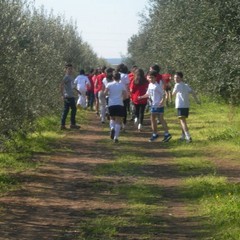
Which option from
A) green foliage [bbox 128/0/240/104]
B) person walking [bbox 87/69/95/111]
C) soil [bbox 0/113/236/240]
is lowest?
soil [bbox 0/113/236/240]

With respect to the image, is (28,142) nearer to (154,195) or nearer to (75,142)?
(75,142)

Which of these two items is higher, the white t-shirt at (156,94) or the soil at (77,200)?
the white t-shirt at (156,94)

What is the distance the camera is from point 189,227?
10055 millimetres

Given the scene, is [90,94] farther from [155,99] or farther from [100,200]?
[100,200]

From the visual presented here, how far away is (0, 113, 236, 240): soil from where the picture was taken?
980 centimetres

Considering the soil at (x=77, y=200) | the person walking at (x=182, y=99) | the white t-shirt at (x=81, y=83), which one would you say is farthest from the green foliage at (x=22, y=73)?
the person walking at (x=182, y=99)

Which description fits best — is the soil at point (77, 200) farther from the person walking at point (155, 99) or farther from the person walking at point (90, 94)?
the person walking at point (90, 94)

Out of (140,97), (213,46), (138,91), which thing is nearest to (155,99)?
(140,97)

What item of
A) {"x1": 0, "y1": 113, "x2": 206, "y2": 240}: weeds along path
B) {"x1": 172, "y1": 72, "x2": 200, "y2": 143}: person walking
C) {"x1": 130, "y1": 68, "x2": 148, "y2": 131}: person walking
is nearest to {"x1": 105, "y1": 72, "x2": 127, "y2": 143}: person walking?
{"x1": 172, "y1": 72, "x2": 200, "y2": 143}: person walking

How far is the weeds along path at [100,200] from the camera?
386 inches

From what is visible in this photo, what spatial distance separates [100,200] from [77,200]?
0.37m

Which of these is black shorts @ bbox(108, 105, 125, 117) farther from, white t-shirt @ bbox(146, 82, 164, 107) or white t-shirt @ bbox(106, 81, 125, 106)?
white t-shirt @ bbox(146, 82, 164, 107)

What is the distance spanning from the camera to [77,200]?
468 inches

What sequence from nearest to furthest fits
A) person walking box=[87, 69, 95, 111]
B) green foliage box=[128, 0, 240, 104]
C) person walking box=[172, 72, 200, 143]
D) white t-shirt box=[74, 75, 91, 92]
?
green foliage box=[128, 0, 240, 104] → person walking box=[172, 72, 200, 143] → white t-shirt box=[74, 75, 91, 92] → person walking box=[87, 69, 95, 111]
